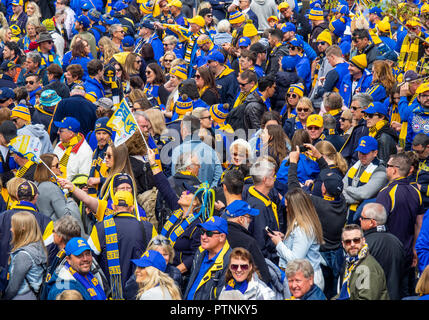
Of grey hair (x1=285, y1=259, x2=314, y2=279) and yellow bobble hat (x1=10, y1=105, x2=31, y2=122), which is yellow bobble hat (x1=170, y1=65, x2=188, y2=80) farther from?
grey hair (x1=285, y1=259, x2=314, y2=279)

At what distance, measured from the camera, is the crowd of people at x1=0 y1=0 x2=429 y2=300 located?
755 cm

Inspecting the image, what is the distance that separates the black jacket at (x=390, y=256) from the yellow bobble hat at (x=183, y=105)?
443 centimetres

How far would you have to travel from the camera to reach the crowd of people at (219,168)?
7.55 meters

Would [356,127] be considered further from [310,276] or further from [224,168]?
[310,276]

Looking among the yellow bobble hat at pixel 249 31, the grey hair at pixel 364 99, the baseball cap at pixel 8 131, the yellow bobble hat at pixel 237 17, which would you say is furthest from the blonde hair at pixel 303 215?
the yellow bobble hat at pixel 237 17

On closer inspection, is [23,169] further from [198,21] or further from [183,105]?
[198,21]

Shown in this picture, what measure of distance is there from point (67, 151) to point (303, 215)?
3.73 metres

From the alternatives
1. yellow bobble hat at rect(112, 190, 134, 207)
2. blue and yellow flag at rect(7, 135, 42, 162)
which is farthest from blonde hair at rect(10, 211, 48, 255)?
blue and yellow flag at rect(7, 135, 42, 162)

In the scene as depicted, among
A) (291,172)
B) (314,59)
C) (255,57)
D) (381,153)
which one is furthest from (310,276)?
(314,59)

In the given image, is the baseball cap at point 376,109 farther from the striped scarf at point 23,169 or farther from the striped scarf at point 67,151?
the striped scarf at point 23,169

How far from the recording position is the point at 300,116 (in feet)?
38.9

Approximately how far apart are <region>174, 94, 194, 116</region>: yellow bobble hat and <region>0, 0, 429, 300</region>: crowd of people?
2 cm

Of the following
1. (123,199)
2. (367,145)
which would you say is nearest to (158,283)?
(123,199)

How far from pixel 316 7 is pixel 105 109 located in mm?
6756
